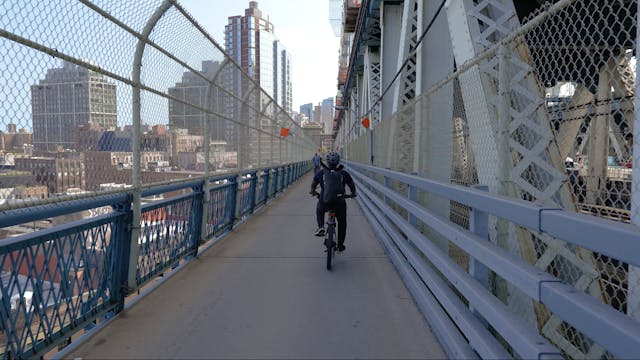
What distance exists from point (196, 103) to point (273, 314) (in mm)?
3488

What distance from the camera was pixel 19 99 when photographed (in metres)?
2.63

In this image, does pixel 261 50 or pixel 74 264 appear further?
pixel 261 50

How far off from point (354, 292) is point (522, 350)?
2918 millimetres

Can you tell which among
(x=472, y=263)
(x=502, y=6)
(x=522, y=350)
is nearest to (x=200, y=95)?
(x=502, y=6)

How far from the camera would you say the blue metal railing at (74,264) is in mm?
2598

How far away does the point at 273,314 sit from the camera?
3.96 m

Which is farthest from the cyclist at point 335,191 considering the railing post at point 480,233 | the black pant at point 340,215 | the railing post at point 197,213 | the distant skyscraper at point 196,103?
the railing post at point 480,233

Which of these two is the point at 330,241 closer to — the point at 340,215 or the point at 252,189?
the point at 340,215

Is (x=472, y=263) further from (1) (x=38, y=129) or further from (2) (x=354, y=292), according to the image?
(1) (x=38, y=129)

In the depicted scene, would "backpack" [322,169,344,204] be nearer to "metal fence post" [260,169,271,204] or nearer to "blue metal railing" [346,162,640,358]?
"blue metal railing" [346,162,640,358]

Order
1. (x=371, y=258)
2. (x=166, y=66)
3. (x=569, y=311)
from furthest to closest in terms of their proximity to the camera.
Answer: (x=371, y=258) < (x=166, y=66) < (x=569, y=311)

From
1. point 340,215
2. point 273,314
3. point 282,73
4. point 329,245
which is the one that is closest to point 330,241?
point 329,245

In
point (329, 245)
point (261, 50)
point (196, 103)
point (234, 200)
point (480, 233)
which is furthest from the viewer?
point (261, 50)

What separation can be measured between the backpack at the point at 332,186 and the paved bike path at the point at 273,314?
3.01 feet
